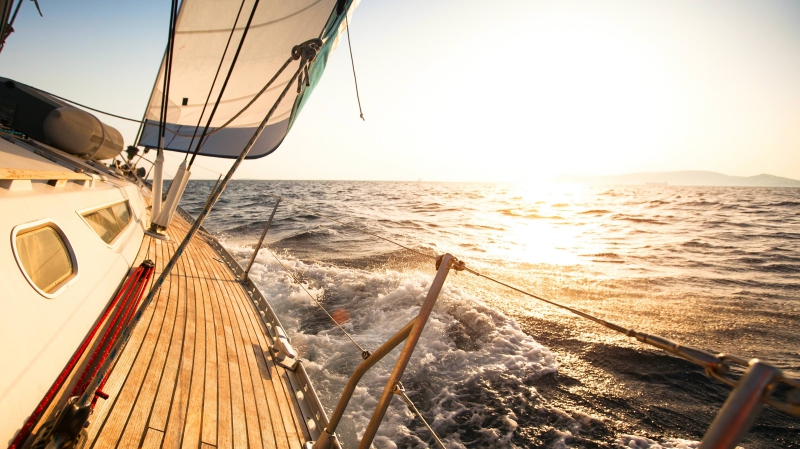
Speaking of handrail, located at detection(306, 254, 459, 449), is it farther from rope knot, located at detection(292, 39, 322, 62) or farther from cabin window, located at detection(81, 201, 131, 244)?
cabin window, located at detection(81, 201, 131, 244)

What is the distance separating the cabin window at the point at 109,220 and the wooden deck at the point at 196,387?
77 cm

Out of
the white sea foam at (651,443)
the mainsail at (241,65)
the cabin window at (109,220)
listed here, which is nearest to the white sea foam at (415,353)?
the white sea foam at (651,443)

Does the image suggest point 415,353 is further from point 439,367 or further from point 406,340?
point 406,340

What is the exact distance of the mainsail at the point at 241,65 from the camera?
12.7 ft

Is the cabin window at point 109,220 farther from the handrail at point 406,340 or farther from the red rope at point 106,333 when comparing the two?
the handrail at point 406,340

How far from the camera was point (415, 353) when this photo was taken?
201 inches

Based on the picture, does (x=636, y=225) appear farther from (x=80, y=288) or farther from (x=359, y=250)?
(x=80, y=288)

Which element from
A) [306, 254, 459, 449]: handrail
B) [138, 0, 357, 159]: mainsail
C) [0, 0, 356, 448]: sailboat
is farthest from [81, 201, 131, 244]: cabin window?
[306, 254, 459, 449]: handrail

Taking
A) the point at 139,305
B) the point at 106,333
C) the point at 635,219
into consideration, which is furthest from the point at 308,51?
the point at 635,219

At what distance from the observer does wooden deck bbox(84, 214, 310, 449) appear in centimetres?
204

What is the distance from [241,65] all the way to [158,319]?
11.4 ft

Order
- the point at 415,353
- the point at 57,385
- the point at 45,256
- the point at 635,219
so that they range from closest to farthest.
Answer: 1. the point at 57,385
2. the point at 45,256
3. the point at 415,353
4. the point at 635,219

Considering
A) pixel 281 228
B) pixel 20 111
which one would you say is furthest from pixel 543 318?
pixel 281 228

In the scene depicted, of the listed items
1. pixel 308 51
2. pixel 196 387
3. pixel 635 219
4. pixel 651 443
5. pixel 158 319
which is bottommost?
pixel 651 443
